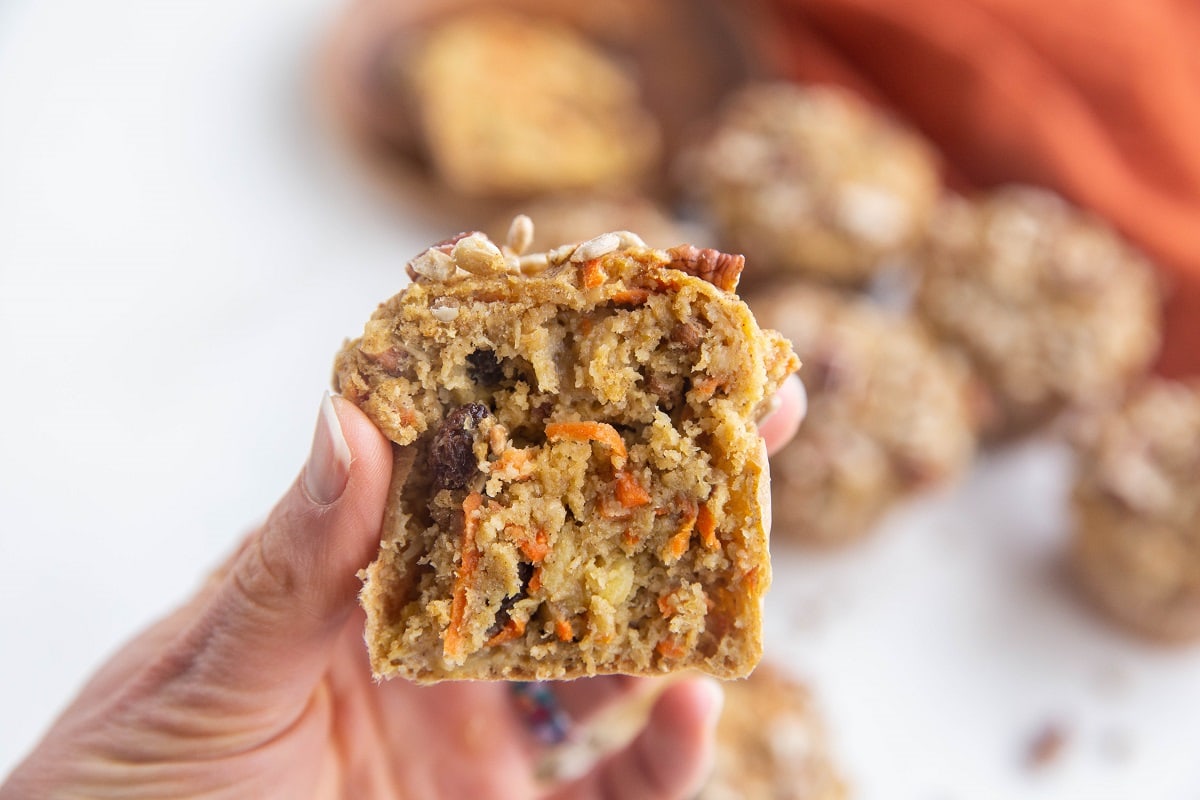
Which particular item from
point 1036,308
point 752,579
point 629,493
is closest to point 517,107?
point 1036,308

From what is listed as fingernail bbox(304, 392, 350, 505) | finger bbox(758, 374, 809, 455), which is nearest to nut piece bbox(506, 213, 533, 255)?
fingernail bbox(304, 392, 350, 505)

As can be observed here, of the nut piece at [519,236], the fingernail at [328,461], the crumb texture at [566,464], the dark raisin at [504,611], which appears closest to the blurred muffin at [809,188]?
the nut piece at [519,236]

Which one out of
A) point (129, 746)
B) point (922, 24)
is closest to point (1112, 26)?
A: point (922, 24)

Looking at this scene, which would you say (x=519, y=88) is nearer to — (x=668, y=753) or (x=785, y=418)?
(x=785, y=418)

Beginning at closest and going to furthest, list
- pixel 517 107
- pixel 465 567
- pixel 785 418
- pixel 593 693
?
pixel 465 567
pixel 785 418
pixel 593 693
pixel 517 107

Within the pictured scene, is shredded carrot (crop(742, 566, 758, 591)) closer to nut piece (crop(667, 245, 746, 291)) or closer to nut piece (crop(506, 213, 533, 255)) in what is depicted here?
nut piece (crop(667, 245, 746, 291))

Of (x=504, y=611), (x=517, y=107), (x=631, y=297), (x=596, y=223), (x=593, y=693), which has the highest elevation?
(x=631, y=297)
